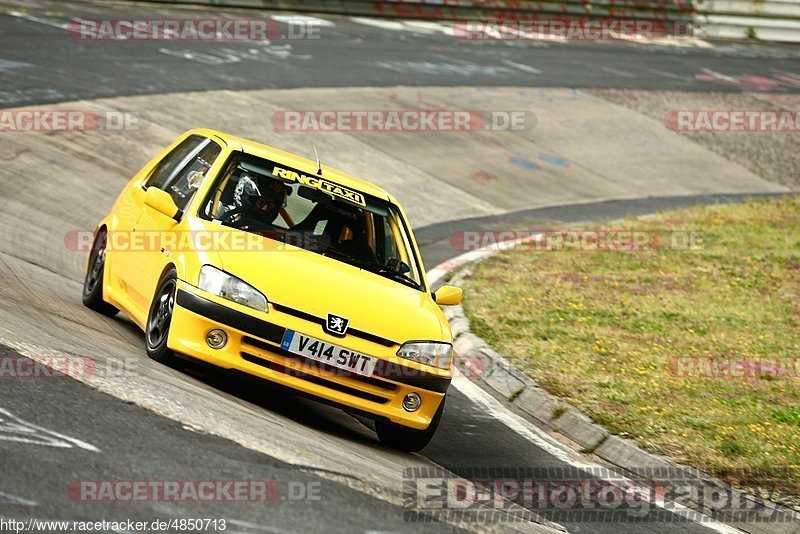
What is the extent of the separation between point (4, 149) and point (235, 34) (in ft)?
40.2

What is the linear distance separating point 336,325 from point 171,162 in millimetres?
2846

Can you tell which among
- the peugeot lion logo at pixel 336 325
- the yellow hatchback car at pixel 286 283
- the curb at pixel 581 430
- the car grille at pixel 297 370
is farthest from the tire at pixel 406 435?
the curb at pixel 581 430

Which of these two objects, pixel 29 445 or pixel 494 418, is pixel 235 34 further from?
pixel 29 445

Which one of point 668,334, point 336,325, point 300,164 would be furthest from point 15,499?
point 668,334

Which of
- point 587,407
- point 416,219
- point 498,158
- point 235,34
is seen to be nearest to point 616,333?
point 587,407

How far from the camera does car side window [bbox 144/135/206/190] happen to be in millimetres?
9672

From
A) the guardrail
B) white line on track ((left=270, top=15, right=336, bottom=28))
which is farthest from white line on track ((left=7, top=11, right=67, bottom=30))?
white line on track ((left=270, top=15, right=336, bottom=28))

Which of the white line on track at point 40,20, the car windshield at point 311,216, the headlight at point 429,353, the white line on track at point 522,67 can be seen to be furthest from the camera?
the white line on track at point 522,67

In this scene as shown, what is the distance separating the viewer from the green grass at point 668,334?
30.1 ft

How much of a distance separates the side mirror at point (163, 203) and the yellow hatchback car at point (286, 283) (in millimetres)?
12

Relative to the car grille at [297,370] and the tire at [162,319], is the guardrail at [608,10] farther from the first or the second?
the car grille at [297,370]

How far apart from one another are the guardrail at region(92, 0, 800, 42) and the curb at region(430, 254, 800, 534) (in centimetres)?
2002

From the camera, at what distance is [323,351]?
24.8ft

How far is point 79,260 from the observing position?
12328mm
